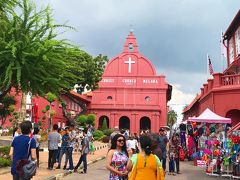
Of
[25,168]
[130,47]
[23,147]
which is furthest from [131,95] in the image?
[25,168]

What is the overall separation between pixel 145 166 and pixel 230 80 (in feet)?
59.0

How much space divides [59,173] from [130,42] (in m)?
43.1

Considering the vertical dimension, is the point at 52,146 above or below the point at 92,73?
below

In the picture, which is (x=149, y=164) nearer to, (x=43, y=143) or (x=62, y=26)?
(x=62, y=26)

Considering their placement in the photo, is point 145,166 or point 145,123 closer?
point 145,166

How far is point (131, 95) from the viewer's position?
51.4m

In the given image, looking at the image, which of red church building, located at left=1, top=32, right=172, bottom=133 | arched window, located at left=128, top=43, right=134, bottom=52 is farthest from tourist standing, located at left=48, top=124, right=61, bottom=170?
arched window, located at left=128, top=43, right=134, bottom=52

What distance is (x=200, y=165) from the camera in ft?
56.3

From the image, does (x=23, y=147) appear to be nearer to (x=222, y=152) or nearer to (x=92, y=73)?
(x=222, y=152)

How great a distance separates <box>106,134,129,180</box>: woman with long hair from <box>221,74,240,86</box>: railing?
16.9 meters

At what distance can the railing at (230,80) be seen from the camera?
21.8 m

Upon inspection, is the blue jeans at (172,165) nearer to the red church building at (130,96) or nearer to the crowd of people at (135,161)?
the crowd of people at (135,161)

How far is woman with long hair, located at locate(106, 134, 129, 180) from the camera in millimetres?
6145

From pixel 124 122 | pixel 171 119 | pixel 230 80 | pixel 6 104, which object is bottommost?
pixel 6 104
